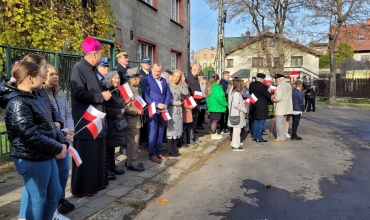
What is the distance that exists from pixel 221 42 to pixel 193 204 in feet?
45.2

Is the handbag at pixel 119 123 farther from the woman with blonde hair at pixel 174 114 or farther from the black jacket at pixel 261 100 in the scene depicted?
the black jacket at pixel 261 100

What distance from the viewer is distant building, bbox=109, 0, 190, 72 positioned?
11.4m

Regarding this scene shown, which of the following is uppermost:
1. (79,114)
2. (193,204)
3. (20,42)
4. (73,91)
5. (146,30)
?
(146,30)

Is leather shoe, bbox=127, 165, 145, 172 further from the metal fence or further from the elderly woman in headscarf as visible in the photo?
the metal fence

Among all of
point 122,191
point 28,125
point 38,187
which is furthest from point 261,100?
point 28,125

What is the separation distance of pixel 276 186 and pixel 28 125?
13.2 feet

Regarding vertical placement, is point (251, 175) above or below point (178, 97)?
below

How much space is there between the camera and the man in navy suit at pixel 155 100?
6.41 metres

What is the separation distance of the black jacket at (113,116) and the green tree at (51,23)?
11.7ft

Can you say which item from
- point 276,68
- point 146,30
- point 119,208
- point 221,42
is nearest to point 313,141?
point 119,208

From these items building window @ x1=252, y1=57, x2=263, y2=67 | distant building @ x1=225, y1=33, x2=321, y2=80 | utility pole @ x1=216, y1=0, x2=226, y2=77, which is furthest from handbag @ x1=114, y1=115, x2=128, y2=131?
building window @ x1=252, y1=57, x2=263, y2=67

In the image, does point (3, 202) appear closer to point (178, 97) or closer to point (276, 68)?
point (178, 97)

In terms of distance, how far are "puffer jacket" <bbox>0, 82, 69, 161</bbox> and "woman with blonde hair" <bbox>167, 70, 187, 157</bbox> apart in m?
4.04

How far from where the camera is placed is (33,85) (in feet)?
9.57
